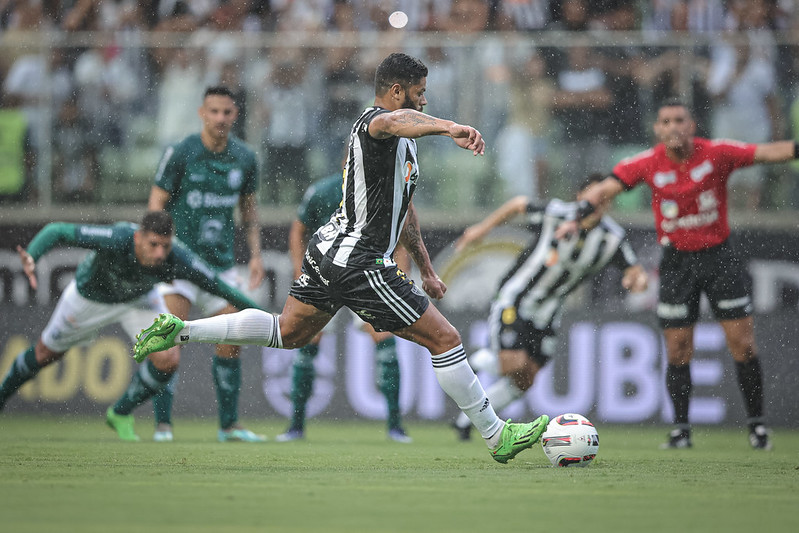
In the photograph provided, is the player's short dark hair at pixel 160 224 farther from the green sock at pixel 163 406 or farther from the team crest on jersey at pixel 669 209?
the team crest on jersey at pixel 669 209

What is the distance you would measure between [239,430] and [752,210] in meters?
5.41

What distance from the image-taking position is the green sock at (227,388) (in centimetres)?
855

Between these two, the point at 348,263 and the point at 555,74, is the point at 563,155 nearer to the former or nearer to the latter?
the point at 555,74

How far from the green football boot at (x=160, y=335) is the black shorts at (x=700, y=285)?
3.57 m

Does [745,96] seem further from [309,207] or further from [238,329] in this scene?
[238,329]

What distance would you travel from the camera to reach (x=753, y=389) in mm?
8359

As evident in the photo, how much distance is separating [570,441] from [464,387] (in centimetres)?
60

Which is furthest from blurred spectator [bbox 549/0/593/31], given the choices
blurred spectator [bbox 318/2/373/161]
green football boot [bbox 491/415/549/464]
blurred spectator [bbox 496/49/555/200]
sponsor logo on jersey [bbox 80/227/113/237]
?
→ green football boot [bbox 491/415/549/464]

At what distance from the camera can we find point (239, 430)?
8.60 m

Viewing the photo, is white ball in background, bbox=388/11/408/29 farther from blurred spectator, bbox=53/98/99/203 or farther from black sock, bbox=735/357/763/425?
black sock, bbox=735/357/763/425

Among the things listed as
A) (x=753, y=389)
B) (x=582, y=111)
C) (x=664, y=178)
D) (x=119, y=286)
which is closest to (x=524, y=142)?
(x=582, y=111)

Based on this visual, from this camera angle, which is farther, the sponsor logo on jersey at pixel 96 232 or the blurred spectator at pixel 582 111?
the blurred spectator at pixel 582 111

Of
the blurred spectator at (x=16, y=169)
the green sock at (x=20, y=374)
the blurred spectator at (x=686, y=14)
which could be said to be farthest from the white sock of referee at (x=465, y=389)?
the blurred spectator at (x=686, y=14)

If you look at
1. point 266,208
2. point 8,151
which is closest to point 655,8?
point 266,208
